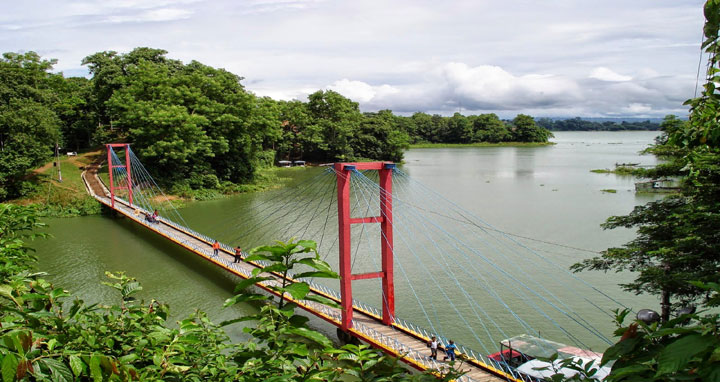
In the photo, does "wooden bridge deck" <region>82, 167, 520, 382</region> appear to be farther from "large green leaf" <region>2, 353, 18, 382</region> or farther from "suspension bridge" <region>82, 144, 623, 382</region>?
"large green leaf" <region>2, 353, 18, 382</region>

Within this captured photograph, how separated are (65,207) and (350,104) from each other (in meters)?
30.7

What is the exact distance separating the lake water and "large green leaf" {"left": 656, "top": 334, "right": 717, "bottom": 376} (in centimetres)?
843

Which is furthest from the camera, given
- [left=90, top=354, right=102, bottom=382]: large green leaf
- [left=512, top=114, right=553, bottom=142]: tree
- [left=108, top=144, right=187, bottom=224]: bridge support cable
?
[left=512, top=114, right=553, bottom=142]: tree

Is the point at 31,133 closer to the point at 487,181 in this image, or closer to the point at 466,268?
the point at 466,268

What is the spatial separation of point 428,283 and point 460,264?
179 centimetres

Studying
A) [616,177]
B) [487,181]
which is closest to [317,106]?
[487,181]

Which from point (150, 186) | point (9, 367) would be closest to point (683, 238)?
point (9, 367)

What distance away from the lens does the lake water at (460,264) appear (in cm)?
1057

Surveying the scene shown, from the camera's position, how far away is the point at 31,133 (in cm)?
2286

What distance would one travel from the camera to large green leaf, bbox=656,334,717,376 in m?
1.25

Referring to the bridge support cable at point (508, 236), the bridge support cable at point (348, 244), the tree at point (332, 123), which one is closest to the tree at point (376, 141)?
the tree at point (332, 123)

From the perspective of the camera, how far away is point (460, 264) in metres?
14.0

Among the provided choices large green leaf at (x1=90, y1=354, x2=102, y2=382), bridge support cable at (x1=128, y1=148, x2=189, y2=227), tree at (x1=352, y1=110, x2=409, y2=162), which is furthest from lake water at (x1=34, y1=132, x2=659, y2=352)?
tree at (x1=352, y1=110, x2=409, y2=162)

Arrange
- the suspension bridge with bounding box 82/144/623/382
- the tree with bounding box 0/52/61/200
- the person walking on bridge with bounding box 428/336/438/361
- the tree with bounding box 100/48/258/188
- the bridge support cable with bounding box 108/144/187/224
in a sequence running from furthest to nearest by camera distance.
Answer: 1. the tree with bounding box 100/48/258/188
2. the bridge support cable with bounding box 108/144/187/224
3. the tree with bounding box 0/52/61/200
4. the suspension bridge with bounding box 82/144/623/382
5. the person walking on bridge with bounding box 428/336/438/361
